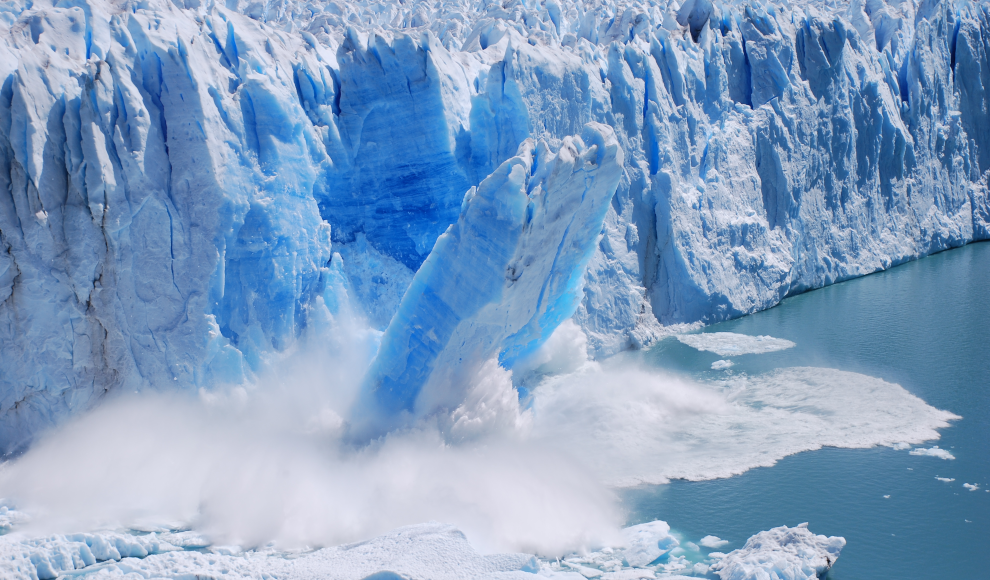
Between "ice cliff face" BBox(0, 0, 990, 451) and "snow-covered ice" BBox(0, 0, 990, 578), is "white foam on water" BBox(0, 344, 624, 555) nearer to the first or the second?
"snow-covered ice" BBox(0, 0, 990, 578)

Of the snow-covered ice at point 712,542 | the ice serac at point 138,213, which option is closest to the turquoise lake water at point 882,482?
the snow-covered ice at point 712,542

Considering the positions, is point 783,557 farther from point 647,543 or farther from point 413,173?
point 413,173

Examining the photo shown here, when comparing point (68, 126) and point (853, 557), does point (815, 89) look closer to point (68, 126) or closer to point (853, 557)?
point (853, 557)

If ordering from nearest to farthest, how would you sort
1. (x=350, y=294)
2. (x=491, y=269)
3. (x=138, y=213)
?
(x=491, y=269) → (x=138, y=213) → (x=350, y=294)

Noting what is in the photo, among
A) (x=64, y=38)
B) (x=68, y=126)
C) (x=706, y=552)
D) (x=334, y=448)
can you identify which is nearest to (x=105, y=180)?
(x=68, y=126)

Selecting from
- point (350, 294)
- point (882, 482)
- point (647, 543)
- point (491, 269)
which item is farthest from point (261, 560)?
point (882, 482)

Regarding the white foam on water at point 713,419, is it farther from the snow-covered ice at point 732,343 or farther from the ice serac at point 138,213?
the ice serac at point 138,213
